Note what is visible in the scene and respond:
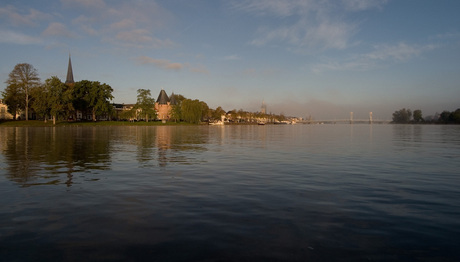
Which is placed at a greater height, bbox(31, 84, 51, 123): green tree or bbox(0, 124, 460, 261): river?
bbox(31, 84, 51, 123): green tree

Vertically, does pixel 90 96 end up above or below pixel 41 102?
above

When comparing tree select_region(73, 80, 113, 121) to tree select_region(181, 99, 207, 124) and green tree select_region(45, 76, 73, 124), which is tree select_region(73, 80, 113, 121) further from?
tree select_region(181, 99, 207, 124)

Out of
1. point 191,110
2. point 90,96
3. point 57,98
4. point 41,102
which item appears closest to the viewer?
point 41,102

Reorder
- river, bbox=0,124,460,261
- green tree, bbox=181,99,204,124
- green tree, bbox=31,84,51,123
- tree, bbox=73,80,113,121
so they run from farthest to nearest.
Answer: green tree, bbox=181,99,204,124 < tree, bbox=73,80,113,121 < green tree, bbox=31,84,51,123 < river, bbox=0,124,460,261

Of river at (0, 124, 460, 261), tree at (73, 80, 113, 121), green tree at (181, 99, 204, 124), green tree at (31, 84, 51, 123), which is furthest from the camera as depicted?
green tree at (181, 99, 204, 124)

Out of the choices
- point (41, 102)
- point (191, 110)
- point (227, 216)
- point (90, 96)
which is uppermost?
point (90, 96)

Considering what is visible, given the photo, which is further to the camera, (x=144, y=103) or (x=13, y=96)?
(x=144, y=103)

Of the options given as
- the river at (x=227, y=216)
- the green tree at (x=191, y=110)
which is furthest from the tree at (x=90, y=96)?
the river at (x=227, y=216)

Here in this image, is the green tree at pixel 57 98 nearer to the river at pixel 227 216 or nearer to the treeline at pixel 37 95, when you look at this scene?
the treeline at pixel 37 95

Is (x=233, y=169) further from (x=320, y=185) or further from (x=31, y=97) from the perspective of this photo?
(x=31, y=97)

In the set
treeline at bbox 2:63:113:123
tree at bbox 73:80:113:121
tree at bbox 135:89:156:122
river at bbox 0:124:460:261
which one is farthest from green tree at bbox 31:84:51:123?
river at bbox 0:124:460:261

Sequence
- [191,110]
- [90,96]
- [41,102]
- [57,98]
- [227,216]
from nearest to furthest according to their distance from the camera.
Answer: [227,216] < [41,102] < [57,98] < [90,96] < [191,110]

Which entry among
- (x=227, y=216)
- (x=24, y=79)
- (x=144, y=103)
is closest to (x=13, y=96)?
(x=24, y=79)

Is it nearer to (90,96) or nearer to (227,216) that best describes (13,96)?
(90,96)
